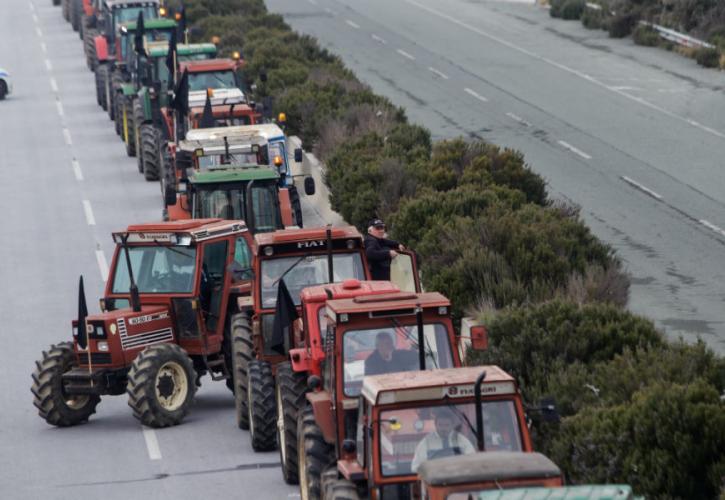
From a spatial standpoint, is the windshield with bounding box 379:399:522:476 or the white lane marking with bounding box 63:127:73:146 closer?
the windshield with bounding box 379:399:522:476

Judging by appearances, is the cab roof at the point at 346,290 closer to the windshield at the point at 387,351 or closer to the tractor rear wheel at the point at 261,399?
the windshield at the point at 387,351

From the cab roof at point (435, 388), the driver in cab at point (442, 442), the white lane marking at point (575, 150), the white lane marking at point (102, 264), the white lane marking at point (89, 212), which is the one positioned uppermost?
the cab roof at point (435, 388)

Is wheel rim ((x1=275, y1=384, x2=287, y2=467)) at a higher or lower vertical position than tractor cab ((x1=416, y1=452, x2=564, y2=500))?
lower

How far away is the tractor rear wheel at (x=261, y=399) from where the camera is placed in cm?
1733

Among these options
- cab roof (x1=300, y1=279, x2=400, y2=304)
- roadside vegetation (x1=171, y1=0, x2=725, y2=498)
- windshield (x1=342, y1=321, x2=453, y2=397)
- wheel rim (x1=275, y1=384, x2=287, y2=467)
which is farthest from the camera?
wheel rim (x1=275, y1=384, x2=287, y2=467)

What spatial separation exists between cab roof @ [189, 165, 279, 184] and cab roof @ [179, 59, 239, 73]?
1116cm

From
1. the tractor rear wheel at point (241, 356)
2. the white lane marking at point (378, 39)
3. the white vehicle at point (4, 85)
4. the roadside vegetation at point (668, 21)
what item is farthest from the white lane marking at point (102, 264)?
the white lane marking at point (378, 39)

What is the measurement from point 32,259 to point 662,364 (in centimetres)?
1786

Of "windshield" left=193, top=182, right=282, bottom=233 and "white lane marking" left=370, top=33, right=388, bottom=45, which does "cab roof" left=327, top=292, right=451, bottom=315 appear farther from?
"white lane marking" left=370, top=33, right=388, bottom=45

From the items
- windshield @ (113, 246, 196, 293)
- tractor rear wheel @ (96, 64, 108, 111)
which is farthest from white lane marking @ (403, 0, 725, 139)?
windshield @ (113, 246, 196, 293)

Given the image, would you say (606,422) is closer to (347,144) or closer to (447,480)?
(447,480)

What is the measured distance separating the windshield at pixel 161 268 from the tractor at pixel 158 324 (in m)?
0.01

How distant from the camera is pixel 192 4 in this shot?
190 feet

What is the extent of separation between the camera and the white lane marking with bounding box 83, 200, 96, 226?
33484 mm
